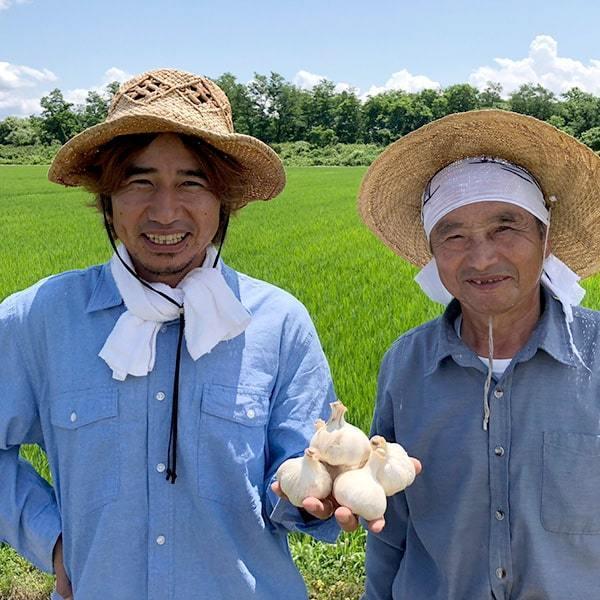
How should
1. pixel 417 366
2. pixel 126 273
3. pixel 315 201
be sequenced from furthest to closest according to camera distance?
1. pixel 315 201
2. pixel 417 366
3. pixel 126 273

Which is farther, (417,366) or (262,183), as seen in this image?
(262,183)

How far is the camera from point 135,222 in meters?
1.44

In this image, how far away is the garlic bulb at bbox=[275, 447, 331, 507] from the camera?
1.16 m

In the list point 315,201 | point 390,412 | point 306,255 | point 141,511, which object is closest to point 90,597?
point 141,511

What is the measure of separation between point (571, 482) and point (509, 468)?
0.13 metres

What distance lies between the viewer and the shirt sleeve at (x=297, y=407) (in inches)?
55.6

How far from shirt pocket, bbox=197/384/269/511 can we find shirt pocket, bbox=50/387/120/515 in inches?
6.9

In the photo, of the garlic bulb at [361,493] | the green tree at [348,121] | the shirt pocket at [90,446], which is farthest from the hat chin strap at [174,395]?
the green tree at [348,121]

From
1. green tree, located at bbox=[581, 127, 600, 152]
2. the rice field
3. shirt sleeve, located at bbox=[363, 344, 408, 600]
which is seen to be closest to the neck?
shirt sleeve, located at bbox=[363, 344, 408, 600]

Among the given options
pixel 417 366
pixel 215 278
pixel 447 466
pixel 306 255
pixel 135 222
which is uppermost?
pixel 135 222

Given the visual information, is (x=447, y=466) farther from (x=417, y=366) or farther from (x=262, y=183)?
(x=262, y=183)

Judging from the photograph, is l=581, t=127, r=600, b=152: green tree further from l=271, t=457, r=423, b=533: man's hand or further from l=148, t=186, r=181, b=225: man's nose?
l=271, t=457, r=423, b=533: man's hand

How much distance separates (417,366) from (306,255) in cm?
660

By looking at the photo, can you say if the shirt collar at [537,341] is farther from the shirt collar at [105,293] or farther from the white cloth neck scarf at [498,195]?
the shirt collar at [105,293]
